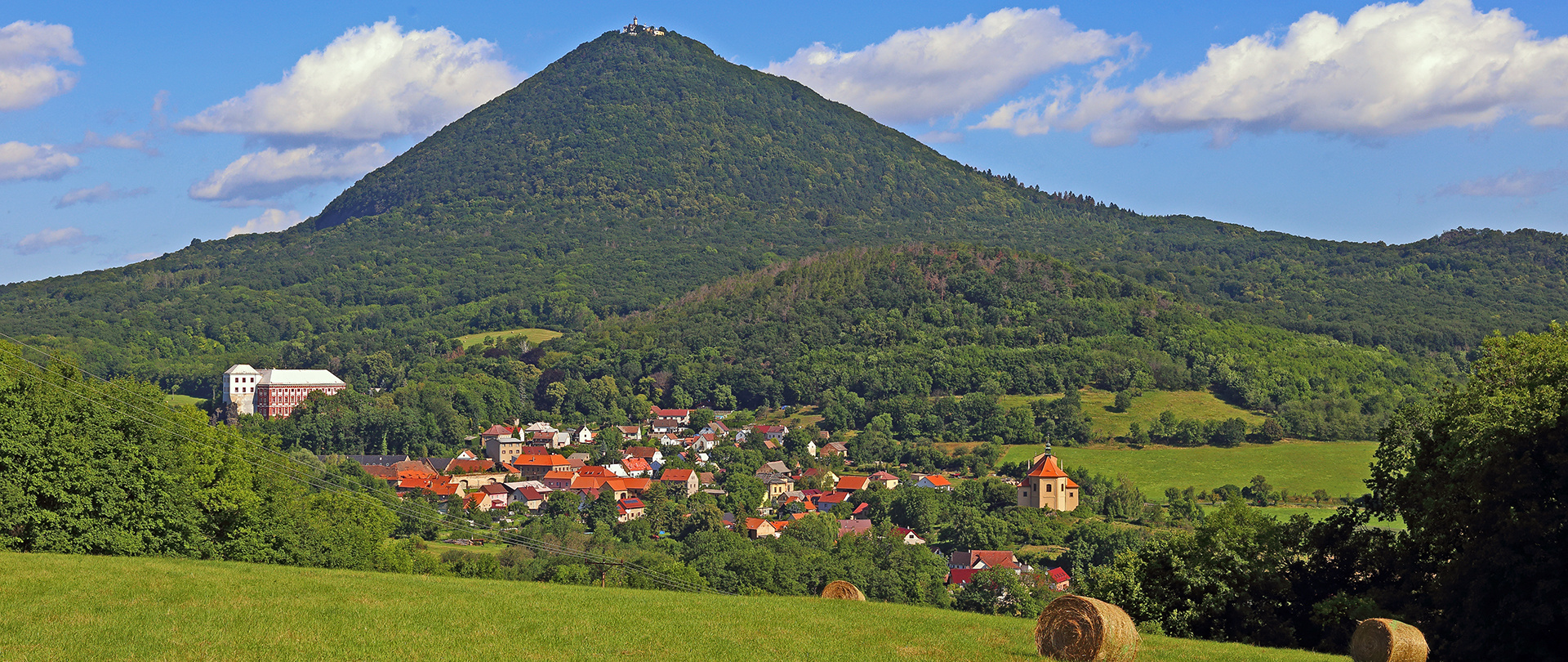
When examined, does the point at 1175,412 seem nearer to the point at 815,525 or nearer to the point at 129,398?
the point at 815,525

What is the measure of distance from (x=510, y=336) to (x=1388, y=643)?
172 m

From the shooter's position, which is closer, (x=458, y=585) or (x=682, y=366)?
(x=458, y=585)

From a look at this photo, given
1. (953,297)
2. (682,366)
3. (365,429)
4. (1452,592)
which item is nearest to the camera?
(1452,592)

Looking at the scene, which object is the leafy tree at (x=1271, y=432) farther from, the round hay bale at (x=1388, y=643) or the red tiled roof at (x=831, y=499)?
the round hay bale at (x=1388, y=643)

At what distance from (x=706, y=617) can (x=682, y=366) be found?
133 metres

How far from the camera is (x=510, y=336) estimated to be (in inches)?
7254

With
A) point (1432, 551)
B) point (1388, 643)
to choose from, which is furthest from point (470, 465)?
point (1388, 643)

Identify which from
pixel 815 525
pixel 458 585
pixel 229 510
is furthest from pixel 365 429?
pixel 458 585

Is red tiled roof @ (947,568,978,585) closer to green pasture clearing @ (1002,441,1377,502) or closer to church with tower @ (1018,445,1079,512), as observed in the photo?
church with tower @ (1018,445,1079,512)

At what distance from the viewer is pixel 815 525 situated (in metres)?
77.4

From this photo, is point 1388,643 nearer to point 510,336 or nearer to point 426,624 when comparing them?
point 426,624

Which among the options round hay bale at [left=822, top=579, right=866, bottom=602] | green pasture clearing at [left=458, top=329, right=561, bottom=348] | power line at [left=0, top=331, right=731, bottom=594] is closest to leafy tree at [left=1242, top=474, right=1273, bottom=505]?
power line at [left=0, top=331, right=731, bottom=594]

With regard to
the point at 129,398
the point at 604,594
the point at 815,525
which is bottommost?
A: the point at 815,525

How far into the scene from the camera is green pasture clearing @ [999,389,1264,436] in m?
123
